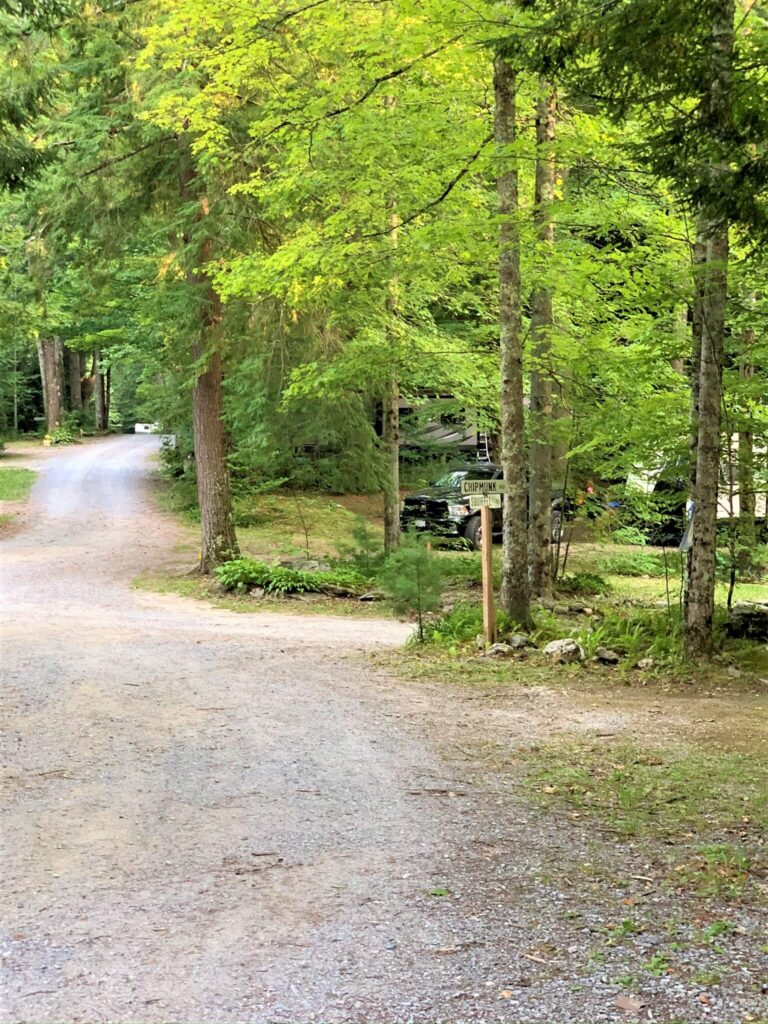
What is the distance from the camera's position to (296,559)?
1645cm

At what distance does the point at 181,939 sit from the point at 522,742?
137 inches

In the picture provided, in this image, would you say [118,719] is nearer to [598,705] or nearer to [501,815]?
[501,815]

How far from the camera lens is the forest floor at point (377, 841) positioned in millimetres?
3133

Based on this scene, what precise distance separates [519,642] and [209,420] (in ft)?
24.7

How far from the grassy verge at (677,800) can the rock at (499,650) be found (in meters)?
2.83

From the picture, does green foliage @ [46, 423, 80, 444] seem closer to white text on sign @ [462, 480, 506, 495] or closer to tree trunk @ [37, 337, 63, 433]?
tree trunk @ [37, 337, 63, 433]

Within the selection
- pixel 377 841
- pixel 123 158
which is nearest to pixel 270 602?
pixel 123 158

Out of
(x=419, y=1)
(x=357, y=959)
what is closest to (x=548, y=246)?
(x=419, y=1)

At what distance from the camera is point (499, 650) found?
9320mm

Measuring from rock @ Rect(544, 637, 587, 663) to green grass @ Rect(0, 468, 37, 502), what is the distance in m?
19.7

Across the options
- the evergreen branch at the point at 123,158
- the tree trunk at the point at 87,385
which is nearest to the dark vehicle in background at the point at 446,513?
the evergreen branch at the point at 123,158

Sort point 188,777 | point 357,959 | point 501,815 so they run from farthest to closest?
point 188,777
point 501,815
point 357,959

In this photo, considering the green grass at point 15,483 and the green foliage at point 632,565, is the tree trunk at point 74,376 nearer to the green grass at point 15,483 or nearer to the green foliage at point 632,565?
the green grass at point 15,483

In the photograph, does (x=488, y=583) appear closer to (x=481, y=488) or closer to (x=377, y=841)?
(x=481, y=488)
